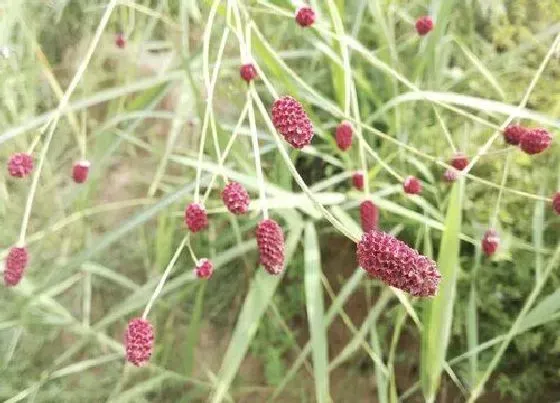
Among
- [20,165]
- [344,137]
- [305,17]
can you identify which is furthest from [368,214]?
[20,165]

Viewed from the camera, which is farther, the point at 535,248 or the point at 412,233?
the point at 412,233

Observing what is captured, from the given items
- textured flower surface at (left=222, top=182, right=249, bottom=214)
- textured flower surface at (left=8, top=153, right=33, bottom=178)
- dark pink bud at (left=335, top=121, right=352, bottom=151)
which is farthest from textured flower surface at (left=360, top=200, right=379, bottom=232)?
textured flower surface at (left=8, top=153, right=33, bottom=178)

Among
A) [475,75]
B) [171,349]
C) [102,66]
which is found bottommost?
[171,349]

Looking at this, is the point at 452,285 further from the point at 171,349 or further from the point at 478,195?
the point at 171,349

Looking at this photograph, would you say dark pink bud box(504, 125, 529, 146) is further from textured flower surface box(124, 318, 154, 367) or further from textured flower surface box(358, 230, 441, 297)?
textured flower surface box(124, 318, 154, 367)

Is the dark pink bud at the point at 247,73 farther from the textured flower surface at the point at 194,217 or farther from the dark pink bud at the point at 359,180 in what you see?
the dark pink bud at the point at 359,180

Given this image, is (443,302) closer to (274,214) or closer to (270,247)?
(270,247)

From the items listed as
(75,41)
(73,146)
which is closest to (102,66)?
(75,41)

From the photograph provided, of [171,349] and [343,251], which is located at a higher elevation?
[343,251]
